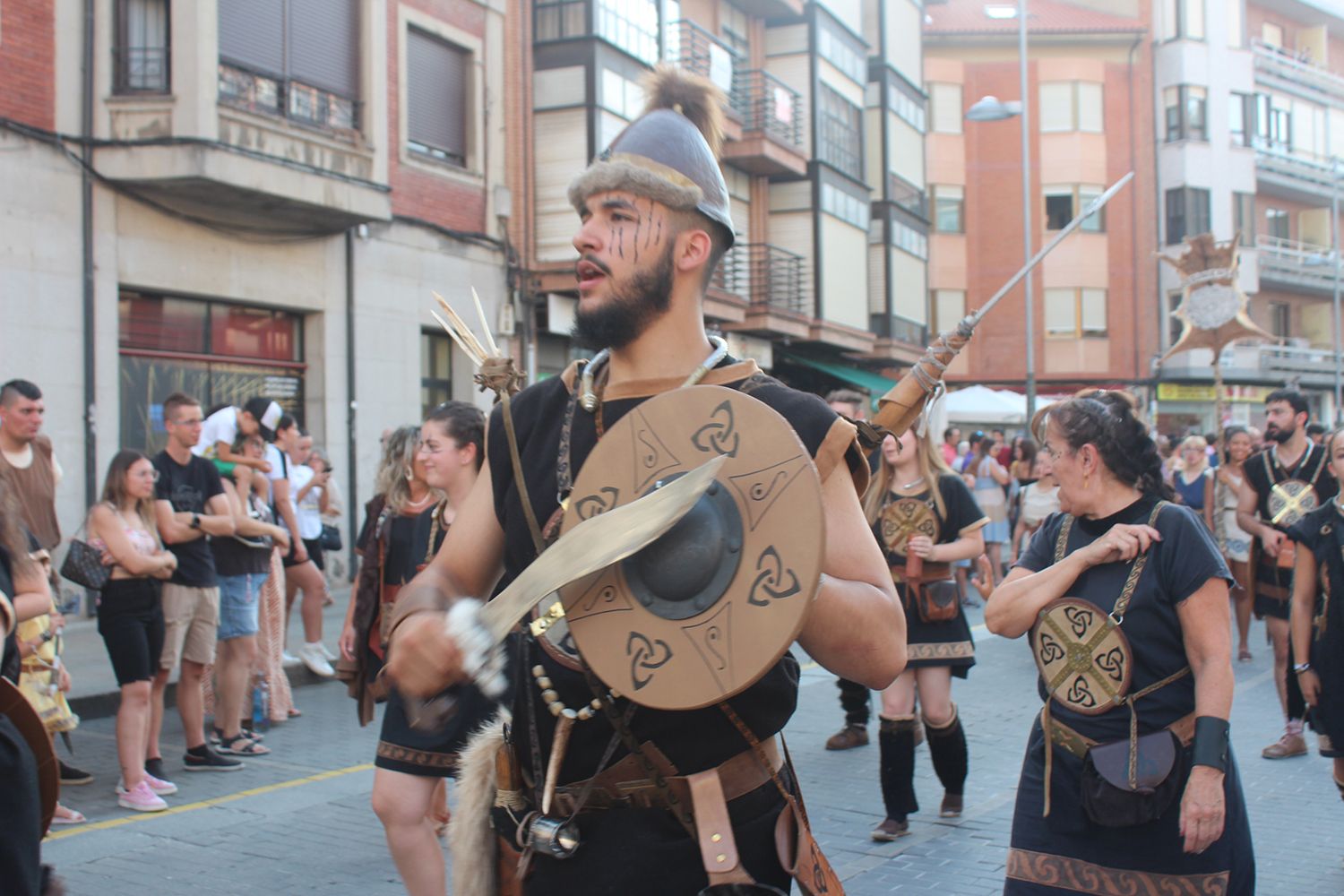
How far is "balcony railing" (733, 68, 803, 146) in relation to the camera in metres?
25.6

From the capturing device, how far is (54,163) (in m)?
13.1

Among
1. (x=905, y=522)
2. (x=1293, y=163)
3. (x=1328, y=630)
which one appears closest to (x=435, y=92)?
(x=905, y=522)

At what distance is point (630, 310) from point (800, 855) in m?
1.01

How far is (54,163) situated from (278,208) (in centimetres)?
255

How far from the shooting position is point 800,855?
2330 mm

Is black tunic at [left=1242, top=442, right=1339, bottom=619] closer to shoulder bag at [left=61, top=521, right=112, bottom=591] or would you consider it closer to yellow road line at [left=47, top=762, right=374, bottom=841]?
yellow road line at [left=47, top=762, right=374, bottom=841]

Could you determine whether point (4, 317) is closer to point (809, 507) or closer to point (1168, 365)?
point (809, 507)

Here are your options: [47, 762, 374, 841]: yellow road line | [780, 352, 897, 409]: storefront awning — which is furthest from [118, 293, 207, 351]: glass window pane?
[780, 352, 897, 409]: storefront awning

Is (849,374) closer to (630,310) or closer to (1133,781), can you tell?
(1133,781)

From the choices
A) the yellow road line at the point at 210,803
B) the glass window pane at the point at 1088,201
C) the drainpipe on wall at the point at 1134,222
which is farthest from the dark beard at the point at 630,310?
the drainpipe on wall at the point at 1134,222

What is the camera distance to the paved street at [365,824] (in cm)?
554

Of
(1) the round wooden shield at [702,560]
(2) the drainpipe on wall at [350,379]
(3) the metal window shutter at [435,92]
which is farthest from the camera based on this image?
(3) the metal window shutter at [435,92]

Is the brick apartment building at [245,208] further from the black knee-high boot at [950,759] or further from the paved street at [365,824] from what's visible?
the black knee-high boot at [950,759]

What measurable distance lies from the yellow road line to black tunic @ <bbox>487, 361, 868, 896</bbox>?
4727 millimetres
